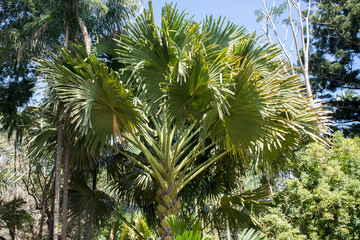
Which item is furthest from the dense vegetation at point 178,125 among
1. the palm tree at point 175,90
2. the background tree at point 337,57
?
the background tree at point 337,57

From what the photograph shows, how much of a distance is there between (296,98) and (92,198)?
513 cm

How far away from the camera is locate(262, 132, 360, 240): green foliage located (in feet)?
21.4

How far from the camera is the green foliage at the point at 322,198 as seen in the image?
→ 21.4 ft

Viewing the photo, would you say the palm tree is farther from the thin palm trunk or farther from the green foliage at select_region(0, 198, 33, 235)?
the green foliage at select_region(0, 198, 33, 235)

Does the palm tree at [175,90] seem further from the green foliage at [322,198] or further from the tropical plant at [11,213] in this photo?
the tropical plant at [11,213]

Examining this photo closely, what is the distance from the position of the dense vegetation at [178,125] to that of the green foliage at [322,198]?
1.1 inches

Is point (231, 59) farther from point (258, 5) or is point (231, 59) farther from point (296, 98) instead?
point (258, 5)

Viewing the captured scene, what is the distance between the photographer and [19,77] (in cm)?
1159

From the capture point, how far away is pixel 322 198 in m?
6.63

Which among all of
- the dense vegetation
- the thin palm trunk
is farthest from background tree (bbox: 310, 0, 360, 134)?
the thin palm trunk

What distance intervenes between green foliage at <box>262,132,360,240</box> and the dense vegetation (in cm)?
3

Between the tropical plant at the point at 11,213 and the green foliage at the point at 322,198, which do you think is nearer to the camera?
the green foliage at the point at 322,198

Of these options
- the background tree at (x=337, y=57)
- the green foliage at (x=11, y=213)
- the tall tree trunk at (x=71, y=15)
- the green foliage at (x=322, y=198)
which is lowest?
the green foliage at (x=322, y=198)

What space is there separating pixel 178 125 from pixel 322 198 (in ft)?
11.1
